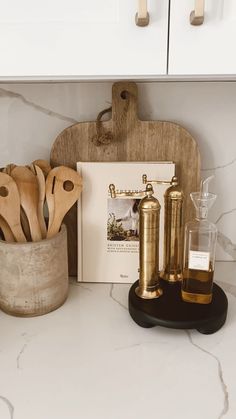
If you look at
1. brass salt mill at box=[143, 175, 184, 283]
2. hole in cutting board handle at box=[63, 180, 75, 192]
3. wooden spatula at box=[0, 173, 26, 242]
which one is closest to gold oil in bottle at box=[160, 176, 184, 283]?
brass salt mill at box=[143, 175, 184, 283]

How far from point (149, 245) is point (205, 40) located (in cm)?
42

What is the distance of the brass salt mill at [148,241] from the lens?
0.84 meters

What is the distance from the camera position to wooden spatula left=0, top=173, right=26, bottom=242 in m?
0.86

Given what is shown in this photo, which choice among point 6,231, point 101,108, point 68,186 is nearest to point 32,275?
point 6,231

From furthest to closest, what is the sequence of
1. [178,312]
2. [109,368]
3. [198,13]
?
[178,312] < [109,368] < [198,13]

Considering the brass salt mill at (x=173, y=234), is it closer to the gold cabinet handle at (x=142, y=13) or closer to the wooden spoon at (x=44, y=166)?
the wooden spoon at (x=44, y=166)

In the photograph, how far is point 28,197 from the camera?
2.91 ft

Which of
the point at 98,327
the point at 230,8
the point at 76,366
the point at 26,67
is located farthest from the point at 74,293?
the point at 230,8

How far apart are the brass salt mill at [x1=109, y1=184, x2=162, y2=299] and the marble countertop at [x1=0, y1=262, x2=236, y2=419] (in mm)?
81

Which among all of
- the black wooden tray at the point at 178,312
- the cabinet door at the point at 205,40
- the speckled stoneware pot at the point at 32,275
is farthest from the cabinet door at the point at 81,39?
the black wooden tray at the point at 178,312

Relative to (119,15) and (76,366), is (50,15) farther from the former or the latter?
(76,366)

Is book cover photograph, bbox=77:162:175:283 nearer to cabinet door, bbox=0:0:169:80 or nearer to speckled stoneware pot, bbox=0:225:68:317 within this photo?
speckled stoneware pot, bbox=0:225:68:317

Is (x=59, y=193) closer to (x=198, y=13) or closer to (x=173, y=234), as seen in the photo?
(x=173, y=234)

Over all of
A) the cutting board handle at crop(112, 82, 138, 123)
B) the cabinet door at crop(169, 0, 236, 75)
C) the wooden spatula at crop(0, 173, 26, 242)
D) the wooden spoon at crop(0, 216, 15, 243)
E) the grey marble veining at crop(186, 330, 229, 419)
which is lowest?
the grey marble veining at crop(186, 330, 229, 419)
